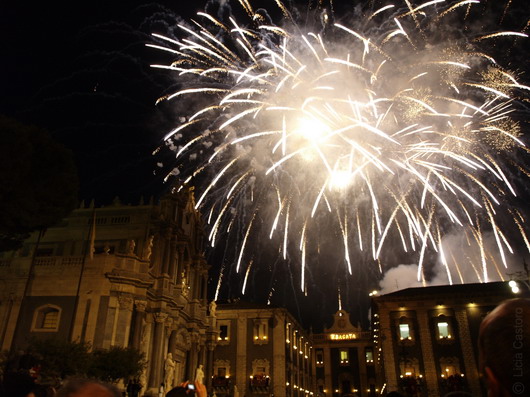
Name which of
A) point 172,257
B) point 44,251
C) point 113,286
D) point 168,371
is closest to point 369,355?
point 172,257

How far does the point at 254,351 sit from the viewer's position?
59.2 metres

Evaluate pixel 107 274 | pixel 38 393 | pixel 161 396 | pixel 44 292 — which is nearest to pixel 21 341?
pixel 44 292

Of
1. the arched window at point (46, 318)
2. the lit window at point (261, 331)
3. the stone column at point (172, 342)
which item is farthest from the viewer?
→ the lit window at point (261, 331)

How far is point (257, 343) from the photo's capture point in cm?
5969

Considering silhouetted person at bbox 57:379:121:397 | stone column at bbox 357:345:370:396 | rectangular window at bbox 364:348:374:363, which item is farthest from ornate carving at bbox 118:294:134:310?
rectangular window at bbox 364:348:374:363

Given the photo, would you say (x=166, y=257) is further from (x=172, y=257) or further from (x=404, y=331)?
(x=404, y=331)

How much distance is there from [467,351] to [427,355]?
4.17 meters

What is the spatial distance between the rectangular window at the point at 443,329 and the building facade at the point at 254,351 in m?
20.8

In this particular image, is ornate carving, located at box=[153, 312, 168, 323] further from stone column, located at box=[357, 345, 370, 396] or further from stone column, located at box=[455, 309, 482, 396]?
stone column, located at box=[357, 345, 370, 396]

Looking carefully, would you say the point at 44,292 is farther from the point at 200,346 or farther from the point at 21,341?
the point at 200,346

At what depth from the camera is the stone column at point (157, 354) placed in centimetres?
3412

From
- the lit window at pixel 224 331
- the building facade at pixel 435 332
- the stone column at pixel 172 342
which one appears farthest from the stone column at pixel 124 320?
the lit window at pixel 224 331

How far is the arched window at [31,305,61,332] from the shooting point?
30.8 metres

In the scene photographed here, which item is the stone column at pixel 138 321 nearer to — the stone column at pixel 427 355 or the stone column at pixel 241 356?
the stone column at pixel 241 356
